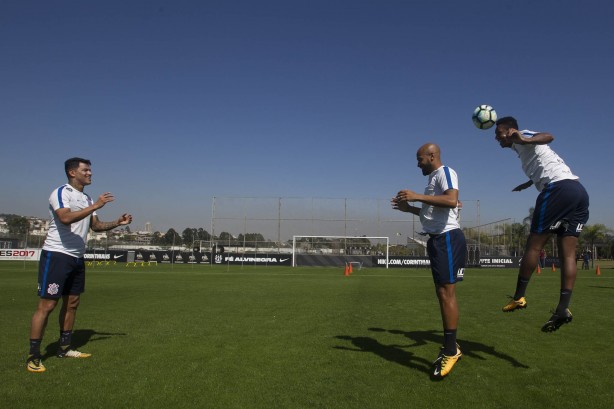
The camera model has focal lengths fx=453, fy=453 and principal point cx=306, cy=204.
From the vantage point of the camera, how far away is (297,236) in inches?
1864

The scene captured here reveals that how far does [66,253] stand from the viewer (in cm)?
520

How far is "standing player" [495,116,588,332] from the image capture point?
475 cm

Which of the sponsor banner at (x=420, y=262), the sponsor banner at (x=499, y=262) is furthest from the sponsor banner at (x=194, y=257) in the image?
the sponsor banner at (x=499, y=262)

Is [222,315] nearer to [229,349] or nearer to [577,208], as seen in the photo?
[229,349]

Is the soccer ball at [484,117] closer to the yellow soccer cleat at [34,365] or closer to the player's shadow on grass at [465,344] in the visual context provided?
the player's shadow on grass at [465,344]

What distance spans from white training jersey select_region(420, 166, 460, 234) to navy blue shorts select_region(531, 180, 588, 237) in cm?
96

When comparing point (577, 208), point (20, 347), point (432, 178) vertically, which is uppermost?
point (432, 178)

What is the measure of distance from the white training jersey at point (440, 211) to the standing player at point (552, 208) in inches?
34.1

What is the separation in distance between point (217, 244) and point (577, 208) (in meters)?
46.5

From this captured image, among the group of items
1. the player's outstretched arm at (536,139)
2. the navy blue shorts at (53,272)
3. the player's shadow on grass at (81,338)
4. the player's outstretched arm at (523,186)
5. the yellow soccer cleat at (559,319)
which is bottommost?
the player's shadow on grass at (81,338)

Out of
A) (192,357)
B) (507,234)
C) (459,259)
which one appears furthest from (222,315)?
(507,234)

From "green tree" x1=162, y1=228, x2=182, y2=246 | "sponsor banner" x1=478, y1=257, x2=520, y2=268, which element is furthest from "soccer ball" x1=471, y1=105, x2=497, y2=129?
"green tree" x1=162, y1=228, x2=182, y2=246

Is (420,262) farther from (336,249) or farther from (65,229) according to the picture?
(65,229)

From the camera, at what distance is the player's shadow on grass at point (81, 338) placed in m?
5.49
